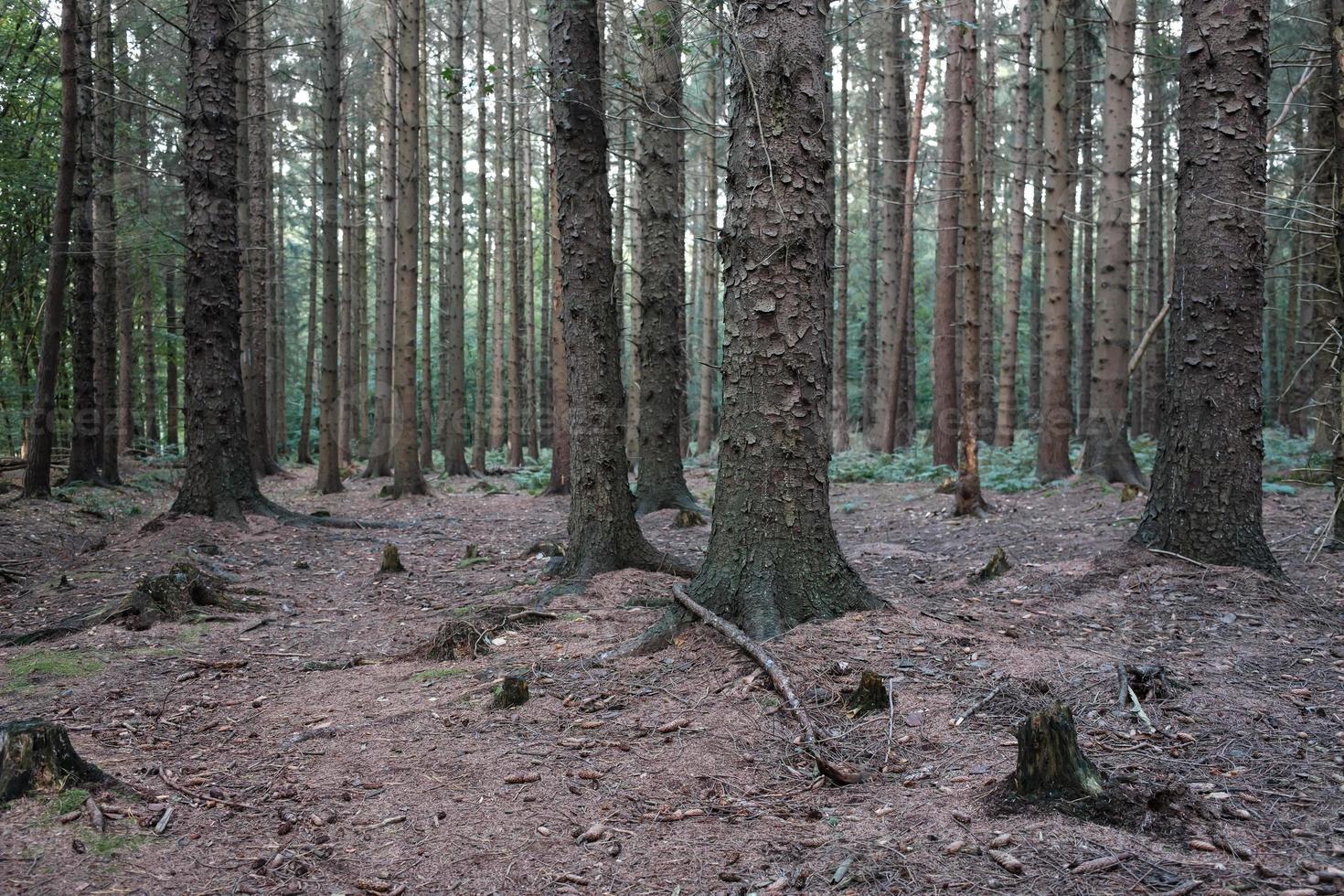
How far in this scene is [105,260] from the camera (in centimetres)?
1465

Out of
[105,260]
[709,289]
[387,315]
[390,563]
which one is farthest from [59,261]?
[709,289]

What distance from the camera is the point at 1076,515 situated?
9.58 metres

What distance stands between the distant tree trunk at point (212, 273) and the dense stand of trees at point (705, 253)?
0.04 metres

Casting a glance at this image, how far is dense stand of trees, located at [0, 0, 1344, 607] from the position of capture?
15.9 ft

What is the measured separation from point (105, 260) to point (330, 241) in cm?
363

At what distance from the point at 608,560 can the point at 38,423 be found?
28.4 feet

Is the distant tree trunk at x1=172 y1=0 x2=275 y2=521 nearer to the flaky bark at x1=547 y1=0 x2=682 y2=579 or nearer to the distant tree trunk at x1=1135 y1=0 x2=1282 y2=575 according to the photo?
the flaky bark at x1=547 y1=0 x2=682 y2=579

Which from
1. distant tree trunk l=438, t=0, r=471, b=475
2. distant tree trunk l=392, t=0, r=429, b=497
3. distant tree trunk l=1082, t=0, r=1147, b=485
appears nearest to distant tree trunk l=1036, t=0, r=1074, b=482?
distant tree trunk l=1082, t=0, r=1147, b=485

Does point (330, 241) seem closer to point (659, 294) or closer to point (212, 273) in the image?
point (212, 273)

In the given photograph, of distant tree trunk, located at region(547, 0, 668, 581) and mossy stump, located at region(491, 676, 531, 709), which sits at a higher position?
distant tree trunk, located at region(547, 0, 668, 581)

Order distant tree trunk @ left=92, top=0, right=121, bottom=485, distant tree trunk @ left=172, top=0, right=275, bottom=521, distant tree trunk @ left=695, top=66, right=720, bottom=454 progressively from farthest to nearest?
distant tree trunk @ left=695, top=66, right=720, bottom=454, distant tree trunk @ left=92, top=0, right=121, bottom=485, distant tree trunk @ left=172, top=0, right=275, bottom=521

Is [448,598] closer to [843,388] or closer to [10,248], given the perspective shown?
[10,248]

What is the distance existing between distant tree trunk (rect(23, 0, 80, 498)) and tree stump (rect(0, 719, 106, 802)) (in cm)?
968

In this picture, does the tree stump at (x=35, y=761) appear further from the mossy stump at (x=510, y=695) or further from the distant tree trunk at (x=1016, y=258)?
the distant tree trunk at (x=1016, y=258)
